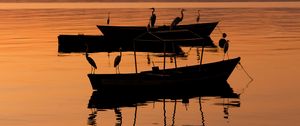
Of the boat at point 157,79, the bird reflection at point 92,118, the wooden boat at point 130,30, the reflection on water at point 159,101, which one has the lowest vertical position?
the bird reflection at point 92,118

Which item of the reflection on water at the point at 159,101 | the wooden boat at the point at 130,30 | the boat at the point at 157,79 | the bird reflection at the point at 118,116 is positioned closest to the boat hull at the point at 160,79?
the boat at the point at 157,79

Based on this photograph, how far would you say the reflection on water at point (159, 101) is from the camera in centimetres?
2897

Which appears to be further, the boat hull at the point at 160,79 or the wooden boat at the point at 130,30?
the wooden boat at the point at 130,30

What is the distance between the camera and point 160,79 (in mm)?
34156

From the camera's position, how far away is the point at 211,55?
51.4 metres

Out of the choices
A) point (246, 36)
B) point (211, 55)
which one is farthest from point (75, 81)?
point (246, 36)

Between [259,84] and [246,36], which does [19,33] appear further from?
[259,84]

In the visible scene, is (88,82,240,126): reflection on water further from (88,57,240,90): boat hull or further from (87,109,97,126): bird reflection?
(88,57,240,90): boat hull

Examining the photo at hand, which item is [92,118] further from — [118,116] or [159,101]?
[159,101]

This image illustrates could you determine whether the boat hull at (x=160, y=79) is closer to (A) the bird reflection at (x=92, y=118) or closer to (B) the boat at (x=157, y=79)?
(B) the boat at (x=157, y=79)

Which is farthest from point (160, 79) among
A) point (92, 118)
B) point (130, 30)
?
point (130, 30)

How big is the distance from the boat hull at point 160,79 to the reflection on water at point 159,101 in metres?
0.28

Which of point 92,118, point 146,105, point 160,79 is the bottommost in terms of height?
point 92,118

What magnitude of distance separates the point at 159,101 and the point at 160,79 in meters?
1.89
